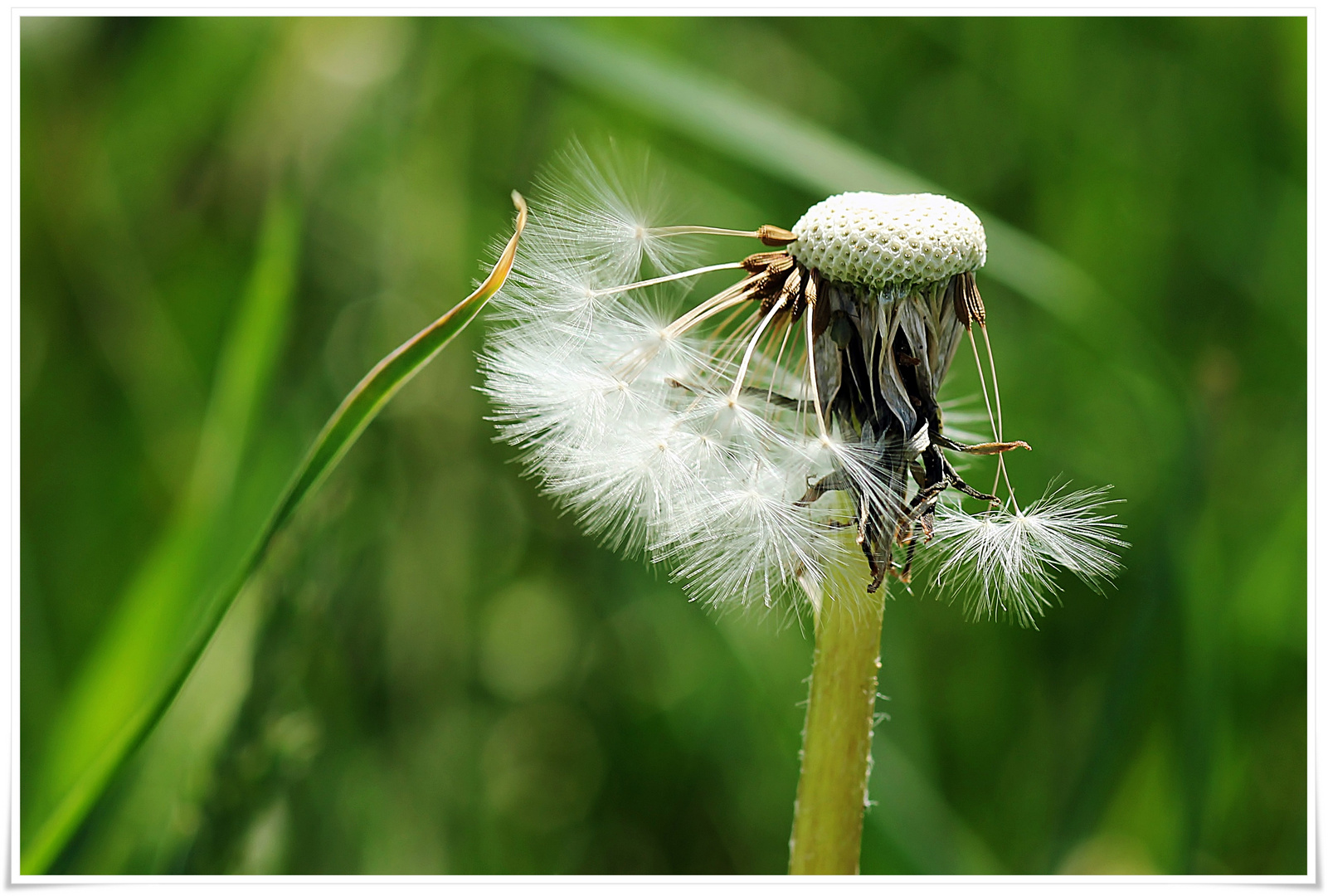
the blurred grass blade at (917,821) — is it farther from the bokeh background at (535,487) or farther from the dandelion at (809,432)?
the dandelion at (809,432)

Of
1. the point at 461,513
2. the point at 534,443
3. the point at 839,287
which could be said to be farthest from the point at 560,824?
the point at 839,287

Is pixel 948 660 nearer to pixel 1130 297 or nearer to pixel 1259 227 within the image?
pixel 1130 297

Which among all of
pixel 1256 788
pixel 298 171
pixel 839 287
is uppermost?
pixel 298 171

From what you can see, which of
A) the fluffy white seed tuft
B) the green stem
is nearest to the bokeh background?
the fluffy white seed tuft

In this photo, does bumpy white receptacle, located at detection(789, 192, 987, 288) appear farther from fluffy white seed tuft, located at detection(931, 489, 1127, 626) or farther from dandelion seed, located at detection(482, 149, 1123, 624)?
fluffy white seed tuft, located at detection(931, 489, 1127, 626)

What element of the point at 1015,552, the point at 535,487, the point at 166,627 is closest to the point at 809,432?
the point at 1015,552
